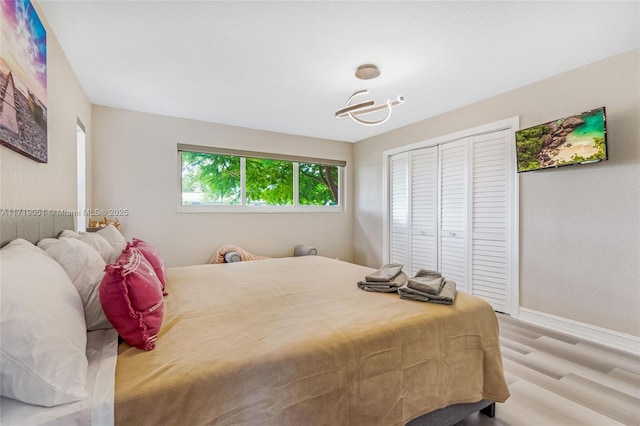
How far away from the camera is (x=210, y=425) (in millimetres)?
898

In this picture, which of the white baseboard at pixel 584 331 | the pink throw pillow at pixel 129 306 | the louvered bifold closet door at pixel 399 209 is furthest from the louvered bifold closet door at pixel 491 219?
the pink throw pillow at pixel 129 306

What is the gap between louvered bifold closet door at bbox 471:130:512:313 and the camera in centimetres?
316

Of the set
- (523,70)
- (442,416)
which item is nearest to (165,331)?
Answer: (442,416)

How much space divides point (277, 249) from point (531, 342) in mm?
3337

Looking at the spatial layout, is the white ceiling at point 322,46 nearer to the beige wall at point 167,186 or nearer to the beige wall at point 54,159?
the beige wall at point 54,159

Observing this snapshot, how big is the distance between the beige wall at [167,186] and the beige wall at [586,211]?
2797 mm

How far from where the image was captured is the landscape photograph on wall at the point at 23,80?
1.29 m

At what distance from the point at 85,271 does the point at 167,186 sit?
9.32 feet

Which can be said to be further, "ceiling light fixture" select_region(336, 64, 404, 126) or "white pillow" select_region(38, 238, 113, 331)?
"ceiling light fixture" select_region(336, 64, 404, 126)

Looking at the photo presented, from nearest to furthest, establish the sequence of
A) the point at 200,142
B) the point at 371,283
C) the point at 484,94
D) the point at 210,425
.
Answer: the point at 210,425, the point at 371,283, the point at 484,94, the point at 200,142

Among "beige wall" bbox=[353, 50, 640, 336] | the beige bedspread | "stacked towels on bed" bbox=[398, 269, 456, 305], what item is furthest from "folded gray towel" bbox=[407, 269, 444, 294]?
"beige wall" bbox=[353, 50, 640, 336]

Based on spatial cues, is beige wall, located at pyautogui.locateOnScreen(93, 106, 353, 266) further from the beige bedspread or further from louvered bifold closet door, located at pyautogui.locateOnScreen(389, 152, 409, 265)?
the beige bedspread

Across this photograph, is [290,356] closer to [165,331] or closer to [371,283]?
[165,331]

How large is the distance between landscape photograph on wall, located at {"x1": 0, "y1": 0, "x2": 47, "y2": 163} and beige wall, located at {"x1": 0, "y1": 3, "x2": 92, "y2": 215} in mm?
94
